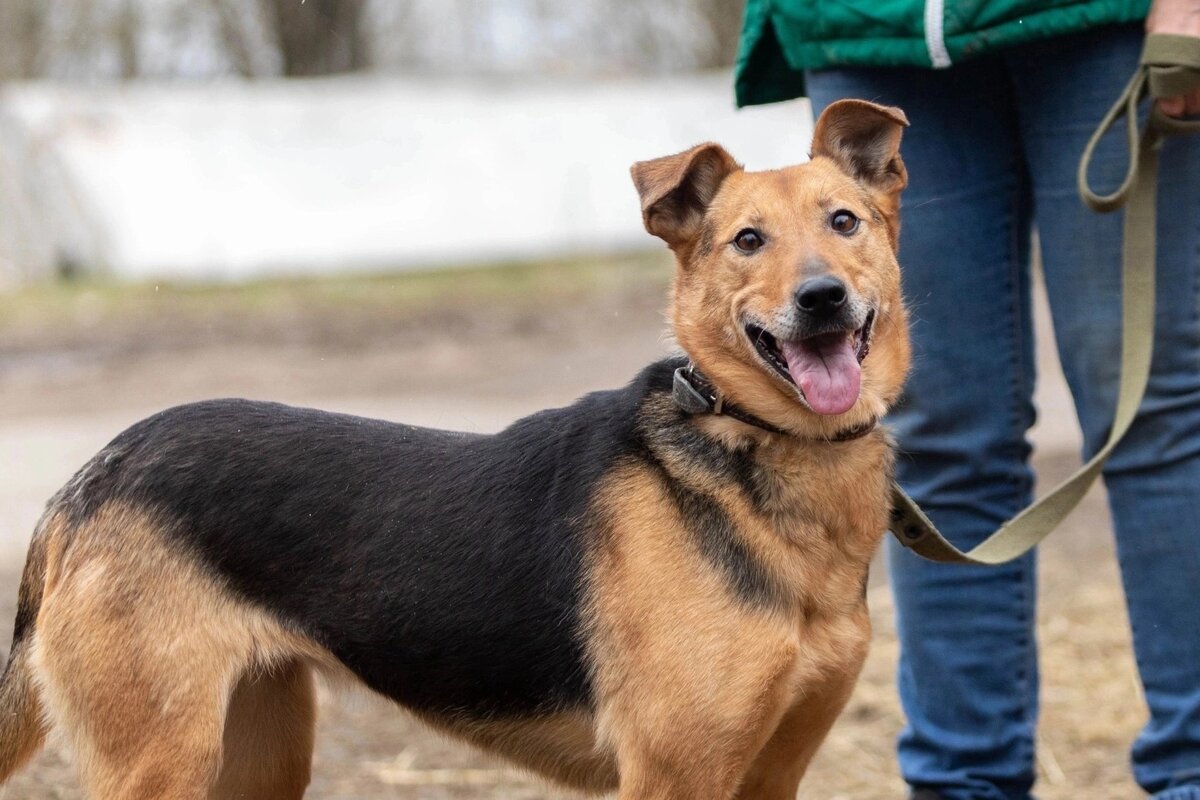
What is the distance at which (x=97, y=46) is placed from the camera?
72.2 feet

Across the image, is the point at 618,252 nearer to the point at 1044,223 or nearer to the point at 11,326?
the point at 11,326

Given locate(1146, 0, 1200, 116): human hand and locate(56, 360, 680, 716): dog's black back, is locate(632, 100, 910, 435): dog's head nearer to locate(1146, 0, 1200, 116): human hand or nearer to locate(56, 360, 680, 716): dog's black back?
locate(56, 360, 680, 716): dog's black back

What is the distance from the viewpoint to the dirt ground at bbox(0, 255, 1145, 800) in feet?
15.6

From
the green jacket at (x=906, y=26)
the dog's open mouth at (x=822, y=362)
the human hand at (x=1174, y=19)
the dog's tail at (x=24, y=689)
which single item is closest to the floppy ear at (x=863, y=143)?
the green jacket at (x=906, y=26)

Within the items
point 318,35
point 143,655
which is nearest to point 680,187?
point 143,655

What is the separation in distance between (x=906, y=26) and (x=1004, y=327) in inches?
31.6

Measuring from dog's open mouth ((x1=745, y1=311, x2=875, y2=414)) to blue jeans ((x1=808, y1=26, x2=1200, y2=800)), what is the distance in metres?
0.64

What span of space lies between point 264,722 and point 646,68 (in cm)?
2108

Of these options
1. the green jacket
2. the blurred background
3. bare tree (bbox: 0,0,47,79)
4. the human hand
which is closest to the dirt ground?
the blurred background

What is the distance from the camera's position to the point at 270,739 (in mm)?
3641

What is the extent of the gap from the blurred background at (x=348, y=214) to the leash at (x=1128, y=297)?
8.97 ft

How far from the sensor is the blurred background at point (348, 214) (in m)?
10.9

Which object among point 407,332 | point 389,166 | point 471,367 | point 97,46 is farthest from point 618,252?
point 97,46

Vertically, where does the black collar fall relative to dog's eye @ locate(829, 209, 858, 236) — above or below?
below
